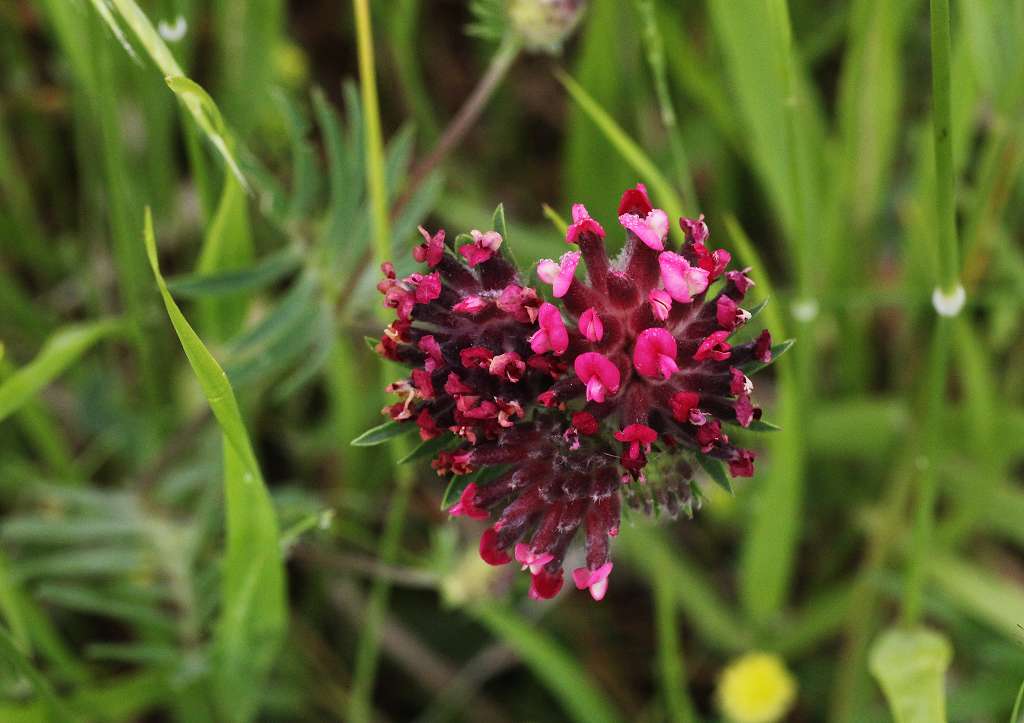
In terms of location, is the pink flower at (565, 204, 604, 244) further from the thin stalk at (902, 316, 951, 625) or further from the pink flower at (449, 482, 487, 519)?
the thin stalk at (902, 316, 951, 625)

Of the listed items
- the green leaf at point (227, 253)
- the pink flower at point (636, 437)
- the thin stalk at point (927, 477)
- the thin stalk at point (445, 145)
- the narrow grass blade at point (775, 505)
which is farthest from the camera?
the narrow grass blade at point (775, 505)

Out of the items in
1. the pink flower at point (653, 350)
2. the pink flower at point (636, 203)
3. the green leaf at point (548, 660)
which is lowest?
the green leaf at point (548, 660)

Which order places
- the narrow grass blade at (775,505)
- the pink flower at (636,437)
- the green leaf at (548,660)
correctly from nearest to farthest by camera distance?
the pink flower at (636,437)
the narrow grass blade at (775,505)
the green leaf at (548,660)

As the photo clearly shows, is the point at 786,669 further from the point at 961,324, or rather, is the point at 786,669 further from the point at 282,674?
the point at 282,674

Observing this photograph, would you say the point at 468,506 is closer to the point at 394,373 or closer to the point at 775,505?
the point at 394,373

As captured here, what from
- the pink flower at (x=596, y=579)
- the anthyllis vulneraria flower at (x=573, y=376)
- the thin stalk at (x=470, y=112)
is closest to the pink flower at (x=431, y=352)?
the anthyllis vulneraria flower at (x=573, y=376)

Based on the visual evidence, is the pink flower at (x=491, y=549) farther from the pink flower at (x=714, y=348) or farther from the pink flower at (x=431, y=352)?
the pink flower at (x=714, y=348)
